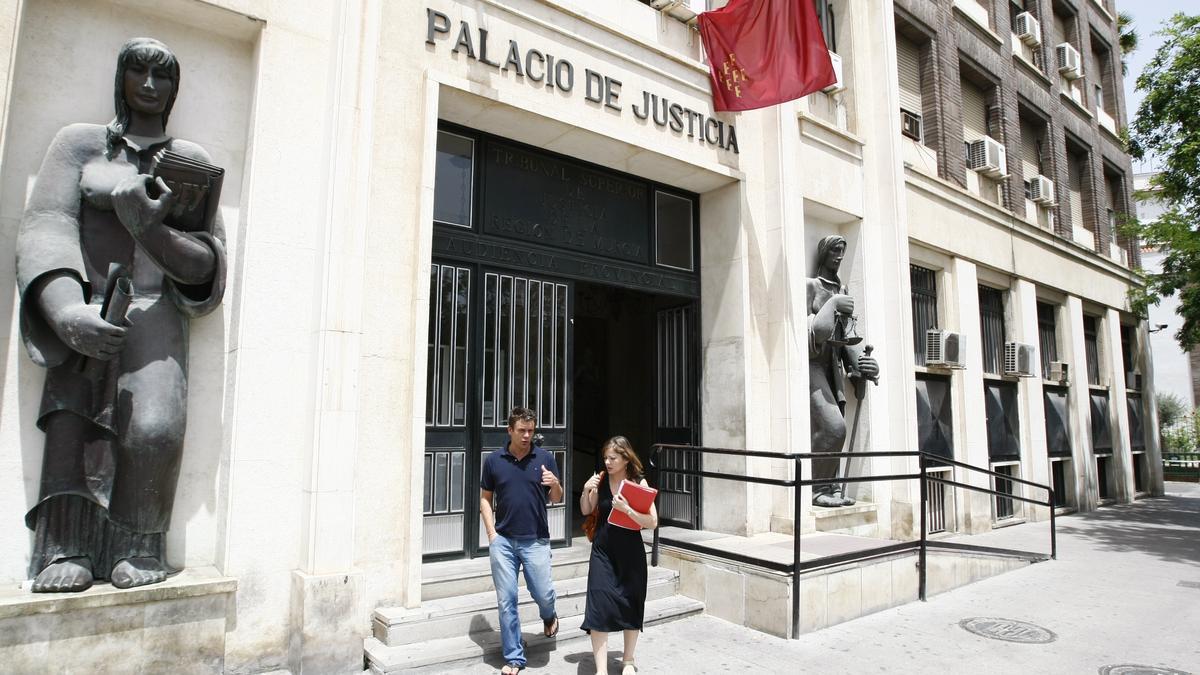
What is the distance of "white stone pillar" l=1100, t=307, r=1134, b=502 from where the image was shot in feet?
59.0

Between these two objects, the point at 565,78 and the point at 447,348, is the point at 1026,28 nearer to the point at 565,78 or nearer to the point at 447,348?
the point at 565,78

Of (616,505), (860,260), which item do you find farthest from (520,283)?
(860,260)

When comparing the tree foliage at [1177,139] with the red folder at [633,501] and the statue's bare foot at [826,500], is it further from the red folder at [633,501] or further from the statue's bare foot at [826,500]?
the red folder at [633,501]

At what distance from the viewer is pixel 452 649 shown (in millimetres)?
4965

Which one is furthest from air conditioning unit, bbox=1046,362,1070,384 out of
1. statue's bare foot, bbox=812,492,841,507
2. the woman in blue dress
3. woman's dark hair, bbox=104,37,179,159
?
woman's dark hair, bbox=104,37,179,159

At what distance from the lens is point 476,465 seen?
21.3 ft

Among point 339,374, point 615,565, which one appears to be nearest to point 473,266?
point 339,374

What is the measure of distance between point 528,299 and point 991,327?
11400mm

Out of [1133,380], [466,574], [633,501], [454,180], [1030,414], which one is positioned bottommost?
[466,574]

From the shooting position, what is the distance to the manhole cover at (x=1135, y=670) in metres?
5.34

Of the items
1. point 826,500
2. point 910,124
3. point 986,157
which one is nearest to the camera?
point 826,500

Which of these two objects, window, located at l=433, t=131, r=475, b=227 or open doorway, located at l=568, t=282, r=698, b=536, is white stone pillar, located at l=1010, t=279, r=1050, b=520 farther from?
window, located at l=433, t=131, r=475, b=227

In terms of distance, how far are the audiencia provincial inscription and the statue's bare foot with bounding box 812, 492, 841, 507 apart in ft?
15.2

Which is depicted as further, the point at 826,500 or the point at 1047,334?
the point at 1047,334
